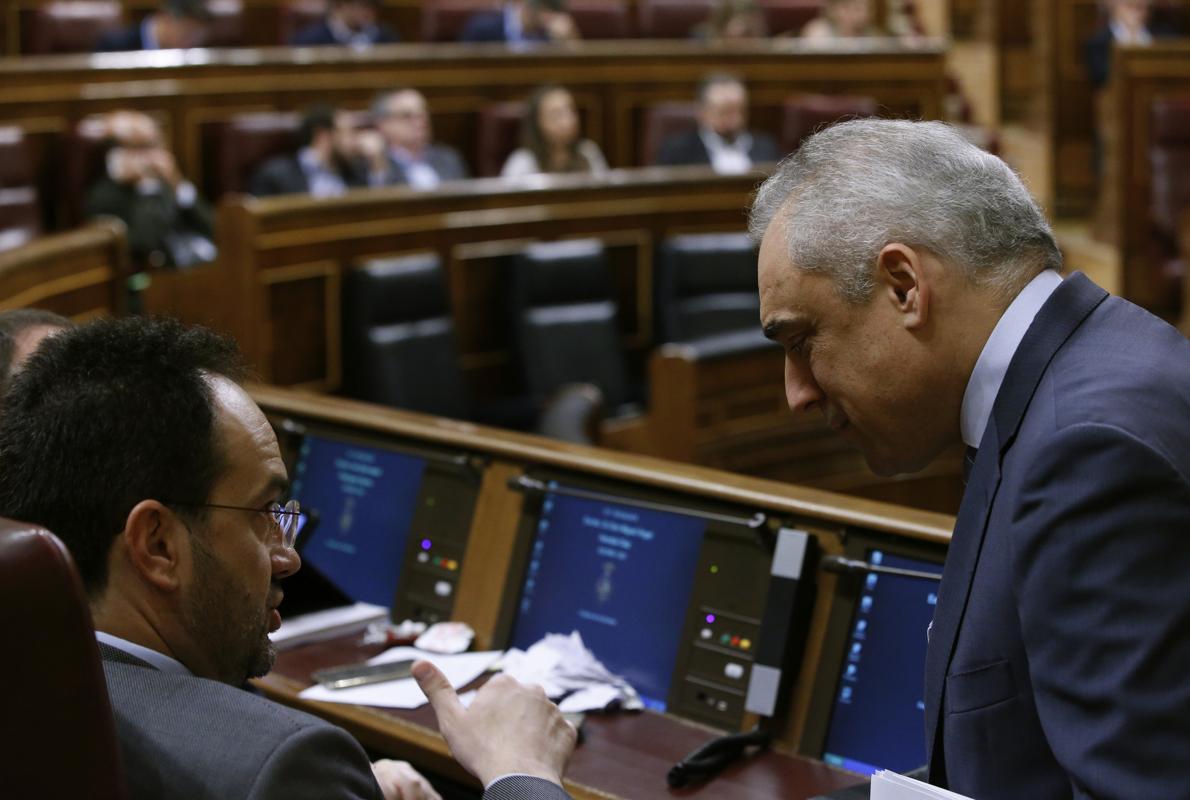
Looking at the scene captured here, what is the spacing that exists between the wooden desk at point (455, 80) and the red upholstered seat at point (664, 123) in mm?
156

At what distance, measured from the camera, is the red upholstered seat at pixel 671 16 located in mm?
5844

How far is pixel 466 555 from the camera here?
5.22 feet

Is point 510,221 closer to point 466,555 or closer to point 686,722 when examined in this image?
point 466,555

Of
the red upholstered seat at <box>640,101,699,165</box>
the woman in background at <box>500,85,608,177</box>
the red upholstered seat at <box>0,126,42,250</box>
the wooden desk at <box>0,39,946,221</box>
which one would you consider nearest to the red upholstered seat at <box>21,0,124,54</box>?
the wooden desk at <box>0,39,946,221</box>

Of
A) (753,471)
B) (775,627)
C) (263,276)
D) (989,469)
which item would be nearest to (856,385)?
(989,469)

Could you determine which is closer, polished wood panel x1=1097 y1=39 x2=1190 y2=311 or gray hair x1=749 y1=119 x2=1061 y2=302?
gray hair x1=749 y1=119 x2=1061 y2=302

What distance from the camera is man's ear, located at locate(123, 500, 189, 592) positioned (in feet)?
2.94

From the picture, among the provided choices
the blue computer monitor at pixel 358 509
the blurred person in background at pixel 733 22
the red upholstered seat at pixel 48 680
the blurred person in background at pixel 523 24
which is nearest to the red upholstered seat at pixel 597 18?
the blurred person in background at pixel 523 24

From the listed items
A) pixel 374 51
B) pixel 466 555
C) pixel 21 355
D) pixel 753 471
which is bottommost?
pixel 753 471

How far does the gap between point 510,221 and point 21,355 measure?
237 cm

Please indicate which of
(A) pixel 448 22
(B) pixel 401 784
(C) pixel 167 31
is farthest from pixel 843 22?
(B) pixel 401 784

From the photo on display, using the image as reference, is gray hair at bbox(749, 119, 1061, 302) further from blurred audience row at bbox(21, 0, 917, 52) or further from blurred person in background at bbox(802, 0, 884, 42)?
blurred person in background at bbox(802, 0, 884, 42)

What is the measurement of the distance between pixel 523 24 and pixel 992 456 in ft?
14.6

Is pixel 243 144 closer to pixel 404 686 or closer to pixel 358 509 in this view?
pixel 358 509
